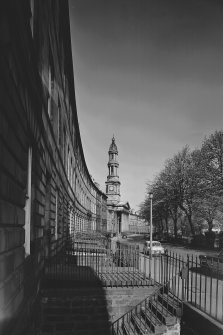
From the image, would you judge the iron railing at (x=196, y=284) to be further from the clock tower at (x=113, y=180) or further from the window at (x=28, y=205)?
the clock tower at (x=113, y=180)

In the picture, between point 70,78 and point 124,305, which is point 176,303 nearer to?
point 124,305

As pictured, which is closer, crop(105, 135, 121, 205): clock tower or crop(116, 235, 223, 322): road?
crop(116, 235, 223, 322): road

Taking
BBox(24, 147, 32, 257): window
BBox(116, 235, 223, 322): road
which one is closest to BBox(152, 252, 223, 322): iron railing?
BBox(116, 235, 223, 322): road

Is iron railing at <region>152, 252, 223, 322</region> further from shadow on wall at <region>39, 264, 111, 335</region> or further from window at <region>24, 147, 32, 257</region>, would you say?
window at <region>24, 147, 32, 257</region>

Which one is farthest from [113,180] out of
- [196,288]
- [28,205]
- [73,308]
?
[28,205]

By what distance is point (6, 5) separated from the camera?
3617mm

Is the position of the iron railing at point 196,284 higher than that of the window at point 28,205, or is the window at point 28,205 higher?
the window at point 28,205

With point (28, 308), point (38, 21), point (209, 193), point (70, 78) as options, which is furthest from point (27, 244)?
point (209, 193)

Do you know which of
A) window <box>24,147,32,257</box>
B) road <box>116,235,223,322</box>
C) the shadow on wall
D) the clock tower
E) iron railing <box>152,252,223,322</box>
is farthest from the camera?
the clock tower

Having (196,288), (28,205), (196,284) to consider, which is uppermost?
(28,205)

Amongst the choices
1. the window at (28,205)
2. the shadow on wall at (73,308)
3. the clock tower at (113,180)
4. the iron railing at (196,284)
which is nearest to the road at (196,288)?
the iron railing at (196,284)

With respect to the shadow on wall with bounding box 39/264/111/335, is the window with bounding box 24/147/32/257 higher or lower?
higher

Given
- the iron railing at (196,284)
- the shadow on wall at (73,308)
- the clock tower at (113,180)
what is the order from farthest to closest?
1. the clock tower at (113,180)
2. the shadow on wall at (73,308)
3. the iron railing at (196,284)

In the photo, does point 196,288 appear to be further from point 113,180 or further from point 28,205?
point 113,180
